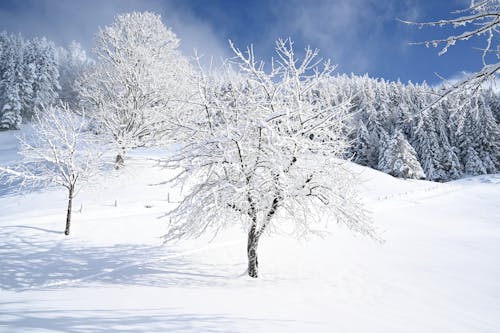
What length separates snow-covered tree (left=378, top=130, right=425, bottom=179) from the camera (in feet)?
139

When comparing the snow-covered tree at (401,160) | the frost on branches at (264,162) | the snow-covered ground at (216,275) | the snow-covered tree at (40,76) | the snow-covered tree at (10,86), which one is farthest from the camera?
the snow-covered tree at (40,76)

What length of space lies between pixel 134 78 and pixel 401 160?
39.7 m

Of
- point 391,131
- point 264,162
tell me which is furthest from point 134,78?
point 391,131

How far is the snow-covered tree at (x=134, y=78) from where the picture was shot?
18203 millimetres

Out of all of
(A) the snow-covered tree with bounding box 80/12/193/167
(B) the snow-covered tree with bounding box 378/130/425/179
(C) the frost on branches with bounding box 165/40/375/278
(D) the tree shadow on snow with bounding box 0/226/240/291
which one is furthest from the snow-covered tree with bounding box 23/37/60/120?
(B) the snow-covered tree with bounding box 378/130/425/179

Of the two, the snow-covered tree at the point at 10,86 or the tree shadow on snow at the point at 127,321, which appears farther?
the snow-covered tree at the point at 10,86

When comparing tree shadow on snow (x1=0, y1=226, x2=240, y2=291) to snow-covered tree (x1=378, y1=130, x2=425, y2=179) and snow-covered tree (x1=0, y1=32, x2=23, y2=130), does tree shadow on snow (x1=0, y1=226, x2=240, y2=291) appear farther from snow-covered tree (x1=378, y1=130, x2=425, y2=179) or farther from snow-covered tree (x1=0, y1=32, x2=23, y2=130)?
snow-covered tree (x1=0, y1=32, x2=23, y2=130)

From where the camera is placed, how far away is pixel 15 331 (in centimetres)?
454

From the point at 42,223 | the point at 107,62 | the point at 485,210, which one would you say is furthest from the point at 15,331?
the point at 485,210

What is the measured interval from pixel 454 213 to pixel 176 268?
74.9ft

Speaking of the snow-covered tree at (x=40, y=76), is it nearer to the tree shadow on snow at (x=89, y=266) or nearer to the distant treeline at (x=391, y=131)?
the distant treeline at (x=391, y=131)

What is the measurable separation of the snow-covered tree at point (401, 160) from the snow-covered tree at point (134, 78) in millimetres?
36768

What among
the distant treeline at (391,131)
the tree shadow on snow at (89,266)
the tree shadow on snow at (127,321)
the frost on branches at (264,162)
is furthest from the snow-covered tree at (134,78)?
the distant treeline at (391,131)

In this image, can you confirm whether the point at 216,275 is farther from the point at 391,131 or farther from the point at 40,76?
the point at 40,76
